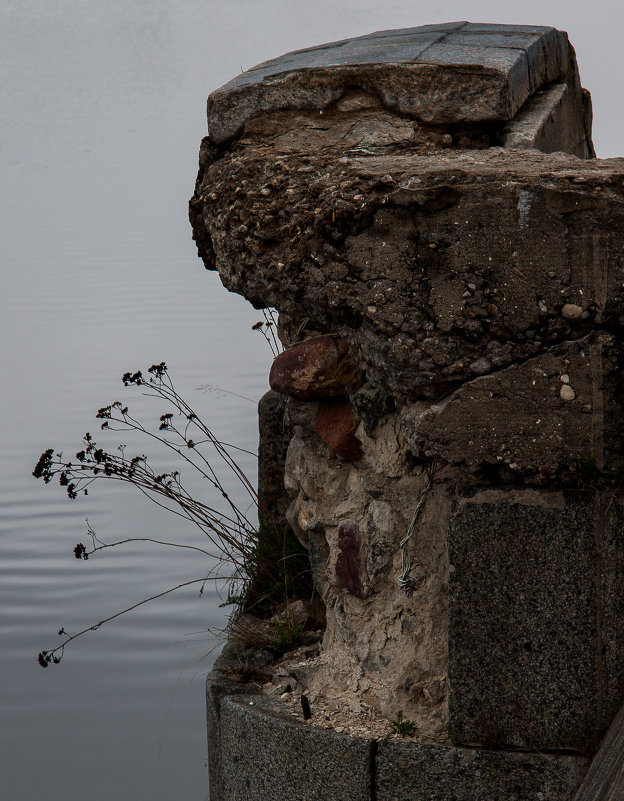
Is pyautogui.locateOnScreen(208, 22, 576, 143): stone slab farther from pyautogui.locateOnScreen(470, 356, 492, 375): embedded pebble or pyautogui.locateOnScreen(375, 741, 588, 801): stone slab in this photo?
pyautogui.locateOnScreen(375, 741, 588, 801): stone slab

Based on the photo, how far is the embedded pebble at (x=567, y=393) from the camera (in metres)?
A: 1.66

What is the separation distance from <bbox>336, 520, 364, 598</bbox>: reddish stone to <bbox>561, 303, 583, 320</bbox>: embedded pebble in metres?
0.69

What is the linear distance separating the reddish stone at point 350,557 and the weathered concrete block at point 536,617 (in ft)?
1.07

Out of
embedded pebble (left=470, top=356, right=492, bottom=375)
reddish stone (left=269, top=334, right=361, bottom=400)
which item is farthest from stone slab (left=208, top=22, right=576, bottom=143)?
embedded pebble (left=470, top=356, right=492, bottom=375)

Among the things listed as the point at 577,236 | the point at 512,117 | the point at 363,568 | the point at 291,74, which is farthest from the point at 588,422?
the point at 291,74

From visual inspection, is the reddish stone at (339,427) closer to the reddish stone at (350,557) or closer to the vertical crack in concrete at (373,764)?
the reddish stone at (350,557)

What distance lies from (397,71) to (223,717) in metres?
1.59

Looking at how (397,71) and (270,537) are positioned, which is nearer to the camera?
(397,71)

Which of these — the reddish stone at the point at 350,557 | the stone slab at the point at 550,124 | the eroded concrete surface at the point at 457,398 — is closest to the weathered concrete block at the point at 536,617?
the eroded concrete surface at the point at 457,398

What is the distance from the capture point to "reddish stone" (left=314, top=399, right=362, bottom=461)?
205cm

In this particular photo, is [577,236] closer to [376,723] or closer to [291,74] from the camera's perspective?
[291,74]

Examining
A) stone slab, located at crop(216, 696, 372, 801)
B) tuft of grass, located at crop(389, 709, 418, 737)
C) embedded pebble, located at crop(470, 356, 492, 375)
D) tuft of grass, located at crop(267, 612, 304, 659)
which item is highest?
embedded pebble, located at crop(470, 356, 492, 375)

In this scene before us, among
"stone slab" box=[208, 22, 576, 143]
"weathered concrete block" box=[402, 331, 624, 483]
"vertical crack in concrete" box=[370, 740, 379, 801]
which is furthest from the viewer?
"stone slab" box=[208, 22, 576, 143]

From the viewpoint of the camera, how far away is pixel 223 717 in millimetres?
2096
